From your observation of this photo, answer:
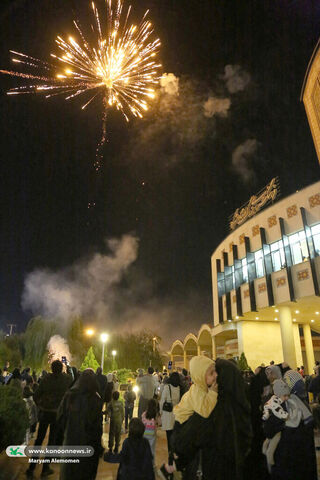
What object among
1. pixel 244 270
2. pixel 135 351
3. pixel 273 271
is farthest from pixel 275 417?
pixel 135 351

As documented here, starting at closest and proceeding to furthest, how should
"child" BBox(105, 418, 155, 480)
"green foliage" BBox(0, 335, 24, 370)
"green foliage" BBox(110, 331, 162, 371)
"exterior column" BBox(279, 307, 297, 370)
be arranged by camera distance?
1. "child" BBox(105, 418, 155, 480)
2. "exterior column" BBox(279, 307, 297, 370)
3. "green foliage" BBox(0, 335, 24, 370)
4. "green foliage" BBox(110, 331, 162, 371)

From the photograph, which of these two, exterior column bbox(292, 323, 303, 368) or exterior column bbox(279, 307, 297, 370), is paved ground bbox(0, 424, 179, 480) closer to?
exterior column bbox(279, 307, 297, 370)

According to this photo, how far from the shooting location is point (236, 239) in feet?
95.2

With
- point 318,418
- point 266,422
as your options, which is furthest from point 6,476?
point 318,418

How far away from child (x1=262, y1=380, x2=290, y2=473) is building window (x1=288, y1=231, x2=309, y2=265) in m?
19.1

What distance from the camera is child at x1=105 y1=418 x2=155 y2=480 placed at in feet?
12.1

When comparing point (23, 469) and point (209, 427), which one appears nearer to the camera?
point (209, 427)

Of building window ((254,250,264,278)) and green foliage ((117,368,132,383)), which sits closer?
building window ((254,250,264,278))

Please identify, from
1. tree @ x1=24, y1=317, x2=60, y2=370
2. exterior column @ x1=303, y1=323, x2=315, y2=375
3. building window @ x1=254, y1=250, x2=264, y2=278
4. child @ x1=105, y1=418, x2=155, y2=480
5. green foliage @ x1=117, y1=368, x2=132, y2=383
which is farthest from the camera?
tree @ x1=24, y1=317, x2=60, y2=370

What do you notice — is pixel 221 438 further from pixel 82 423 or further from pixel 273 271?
pixel 273 271

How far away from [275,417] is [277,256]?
21.1m

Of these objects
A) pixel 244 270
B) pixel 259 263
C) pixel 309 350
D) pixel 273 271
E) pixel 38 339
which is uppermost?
pixel 244 270

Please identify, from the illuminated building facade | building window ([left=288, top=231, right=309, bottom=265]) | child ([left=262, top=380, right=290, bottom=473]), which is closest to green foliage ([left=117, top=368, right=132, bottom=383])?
the illuminated building facade

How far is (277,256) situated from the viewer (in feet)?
77.1
